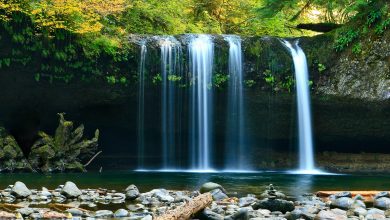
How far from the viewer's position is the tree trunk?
5.80 metres

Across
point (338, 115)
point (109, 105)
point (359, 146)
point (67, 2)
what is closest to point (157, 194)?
point (67, 2)

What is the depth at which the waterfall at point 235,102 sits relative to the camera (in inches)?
745

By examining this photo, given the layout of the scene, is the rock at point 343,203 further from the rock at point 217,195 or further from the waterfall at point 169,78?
the waterfall at point 169,78

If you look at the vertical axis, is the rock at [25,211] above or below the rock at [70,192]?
below

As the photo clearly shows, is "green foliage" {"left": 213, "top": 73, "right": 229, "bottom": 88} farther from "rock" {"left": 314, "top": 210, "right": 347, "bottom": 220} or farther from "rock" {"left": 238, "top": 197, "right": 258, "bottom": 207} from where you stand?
"rock" {"left": 314, "top": 210, "right": 347, "bottom": 220}

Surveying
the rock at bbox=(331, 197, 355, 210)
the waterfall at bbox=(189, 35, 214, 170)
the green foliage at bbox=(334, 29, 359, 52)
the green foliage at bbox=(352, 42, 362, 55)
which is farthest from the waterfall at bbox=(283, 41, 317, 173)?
the rock at bbox=(331, 197, 355, 210)

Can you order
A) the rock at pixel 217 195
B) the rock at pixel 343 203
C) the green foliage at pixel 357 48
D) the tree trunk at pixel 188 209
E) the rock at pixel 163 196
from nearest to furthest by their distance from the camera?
the tree trunk at pixel 188 209 < the rock at pixel 343 203 < the rock at pixel 163 196 < the rock at pixel 217 195 < the green foliage at pixel 357 48

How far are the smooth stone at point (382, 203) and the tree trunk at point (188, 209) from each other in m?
3.06

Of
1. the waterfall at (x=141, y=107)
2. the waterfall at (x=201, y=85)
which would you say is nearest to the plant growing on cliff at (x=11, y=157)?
the waterfall at (x=141, y=107)

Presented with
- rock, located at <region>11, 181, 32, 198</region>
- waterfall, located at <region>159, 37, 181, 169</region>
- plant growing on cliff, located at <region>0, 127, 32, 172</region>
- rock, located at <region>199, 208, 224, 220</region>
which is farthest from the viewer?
waterfall, located at <region>159, 37, 181, 169</region>

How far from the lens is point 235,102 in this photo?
19203 millimetres

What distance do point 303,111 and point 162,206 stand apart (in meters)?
11.9

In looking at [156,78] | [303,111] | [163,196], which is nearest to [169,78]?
[156,78]

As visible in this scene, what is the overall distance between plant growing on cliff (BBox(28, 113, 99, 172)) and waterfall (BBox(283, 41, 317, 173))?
785 cm
